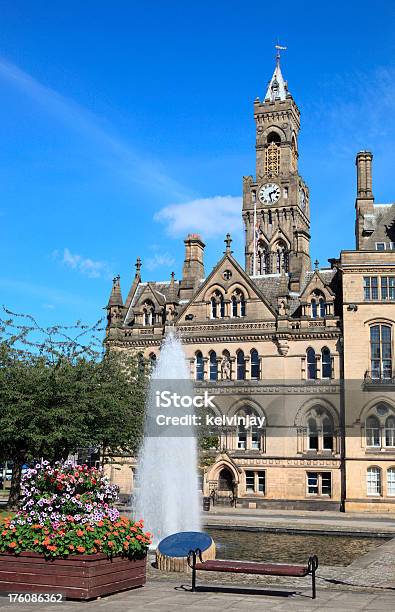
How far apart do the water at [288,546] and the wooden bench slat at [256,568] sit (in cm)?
643

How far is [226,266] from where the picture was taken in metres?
52.1

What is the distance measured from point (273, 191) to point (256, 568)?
6527 centimetres

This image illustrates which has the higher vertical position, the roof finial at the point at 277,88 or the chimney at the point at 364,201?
the roof finial at the point at 277,88

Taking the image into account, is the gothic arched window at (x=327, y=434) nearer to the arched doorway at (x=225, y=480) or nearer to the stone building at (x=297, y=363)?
the stone building at (x=297, y=363)

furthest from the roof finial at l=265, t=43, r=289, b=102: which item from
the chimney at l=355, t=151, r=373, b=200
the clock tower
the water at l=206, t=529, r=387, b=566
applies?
the water at l=206, t=529, r=387, b=566

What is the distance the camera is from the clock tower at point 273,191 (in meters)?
75.7

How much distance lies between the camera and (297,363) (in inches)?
1917

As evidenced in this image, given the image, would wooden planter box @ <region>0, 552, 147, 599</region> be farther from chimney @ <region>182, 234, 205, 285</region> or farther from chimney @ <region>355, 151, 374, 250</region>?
chimney @ <region>182, 234, 205, 285</region>

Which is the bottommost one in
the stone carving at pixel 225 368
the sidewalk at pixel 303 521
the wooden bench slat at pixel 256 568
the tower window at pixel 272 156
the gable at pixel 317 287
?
the sidewalk at pixel 303 521

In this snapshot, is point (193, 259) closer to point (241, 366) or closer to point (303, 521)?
point (241, 366)

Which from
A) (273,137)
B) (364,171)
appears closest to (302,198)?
(273,137)

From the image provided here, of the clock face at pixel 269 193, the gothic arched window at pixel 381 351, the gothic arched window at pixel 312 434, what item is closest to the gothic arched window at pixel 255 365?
the gothic arched window at pixel 312 434

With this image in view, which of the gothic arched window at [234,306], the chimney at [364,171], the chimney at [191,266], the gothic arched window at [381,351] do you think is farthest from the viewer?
the chimney at [191,266]

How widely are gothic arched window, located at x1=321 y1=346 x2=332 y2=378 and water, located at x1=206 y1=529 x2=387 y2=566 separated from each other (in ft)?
61.1
